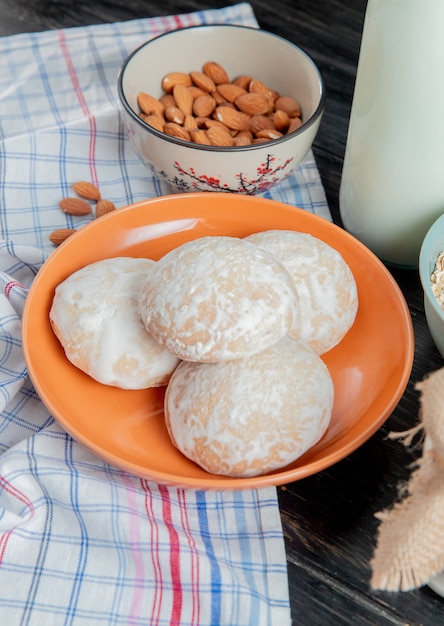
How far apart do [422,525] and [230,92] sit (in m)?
0.60

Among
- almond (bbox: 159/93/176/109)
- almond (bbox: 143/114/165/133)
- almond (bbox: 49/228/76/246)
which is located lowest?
almond (bbox: 49/228/76/246)

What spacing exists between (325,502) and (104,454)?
185 millimetres

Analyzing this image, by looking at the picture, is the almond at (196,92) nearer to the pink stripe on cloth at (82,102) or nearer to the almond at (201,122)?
the almond at (201,122)

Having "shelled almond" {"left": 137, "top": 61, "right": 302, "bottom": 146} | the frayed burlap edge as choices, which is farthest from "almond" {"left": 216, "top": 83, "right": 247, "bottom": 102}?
the frayed burlap edge

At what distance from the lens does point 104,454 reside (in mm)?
563

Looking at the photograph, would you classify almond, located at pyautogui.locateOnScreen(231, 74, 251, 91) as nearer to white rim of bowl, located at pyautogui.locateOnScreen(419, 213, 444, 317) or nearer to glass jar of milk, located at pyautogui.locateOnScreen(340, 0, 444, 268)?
glass jar of milk, located at pyautogui.locateOnScreen(340, 0, 444, 268)

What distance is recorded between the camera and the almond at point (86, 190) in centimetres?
88

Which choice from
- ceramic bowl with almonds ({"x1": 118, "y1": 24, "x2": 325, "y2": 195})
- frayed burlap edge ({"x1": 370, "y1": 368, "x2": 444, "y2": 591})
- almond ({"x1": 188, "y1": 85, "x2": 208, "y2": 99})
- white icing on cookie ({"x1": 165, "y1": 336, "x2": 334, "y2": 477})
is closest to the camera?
frayed burlap edge ({"x1": 370, "y1": 368, "x2": 444, "y2": 591})

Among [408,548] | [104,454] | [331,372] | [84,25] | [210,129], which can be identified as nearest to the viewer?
[408,548]

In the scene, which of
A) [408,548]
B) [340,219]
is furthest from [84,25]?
[408,548]

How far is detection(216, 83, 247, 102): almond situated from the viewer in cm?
89

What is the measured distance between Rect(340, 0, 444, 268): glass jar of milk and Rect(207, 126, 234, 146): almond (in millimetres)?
136

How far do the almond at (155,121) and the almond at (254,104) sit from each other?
99 mm

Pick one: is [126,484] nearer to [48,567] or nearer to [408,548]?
[48,567]
